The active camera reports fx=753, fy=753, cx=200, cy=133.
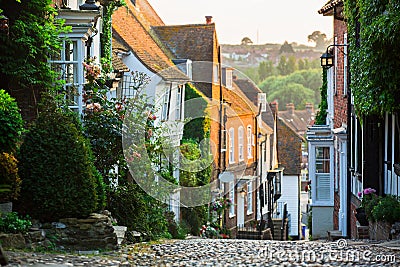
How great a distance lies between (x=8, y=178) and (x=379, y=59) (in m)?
7.98

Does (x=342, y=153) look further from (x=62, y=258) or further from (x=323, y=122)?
(x=62, y=258)

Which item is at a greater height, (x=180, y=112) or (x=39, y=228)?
(x=180, y=112)

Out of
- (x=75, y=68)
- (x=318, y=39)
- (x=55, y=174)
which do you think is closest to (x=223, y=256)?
(x=55, y=174)

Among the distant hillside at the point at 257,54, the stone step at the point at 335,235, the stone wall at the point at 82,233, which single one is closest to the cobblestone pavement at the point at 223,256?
the stone wall at the point at 82,233

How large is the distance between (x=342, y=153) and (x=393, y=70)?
35.2 ft

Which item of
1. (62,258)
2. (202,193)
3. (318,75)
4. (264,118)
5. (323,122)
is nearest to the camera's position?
(62,258)

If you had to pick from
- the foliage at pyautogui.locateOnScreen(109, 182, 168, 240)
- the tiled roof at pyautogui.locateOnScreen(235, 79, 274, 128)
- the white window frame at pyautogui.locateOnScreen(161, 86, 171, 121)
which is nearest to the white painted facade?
the white window frame at pyautogui.locateOnScreen(161, 86, 171, 121)

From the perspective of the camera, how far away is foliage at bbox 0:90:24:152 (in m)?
12.3

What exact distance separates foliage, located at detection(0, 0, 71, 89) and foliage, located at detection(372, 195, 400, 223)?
24.5 feet

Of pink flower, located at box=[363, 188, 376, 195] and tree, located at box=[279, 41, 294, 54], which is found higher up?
tree, located at box=[279, 41, 294, 54]

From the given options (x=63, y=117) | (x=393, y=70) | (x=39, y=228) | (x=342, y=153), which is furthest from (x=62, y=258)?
(x=342, y=153)

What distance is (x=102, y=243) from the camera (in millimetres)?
12664

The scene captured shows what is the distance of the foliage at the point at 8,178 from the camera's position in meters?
11.8

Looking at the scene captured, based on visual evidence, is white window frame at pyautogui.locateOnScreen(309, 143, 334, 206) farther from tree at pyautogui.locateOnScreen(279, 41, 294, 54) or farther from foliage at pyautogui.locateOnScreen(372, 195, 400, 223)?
tree at pyautogui.locateOnScreen(279, 41, 294, 54)
